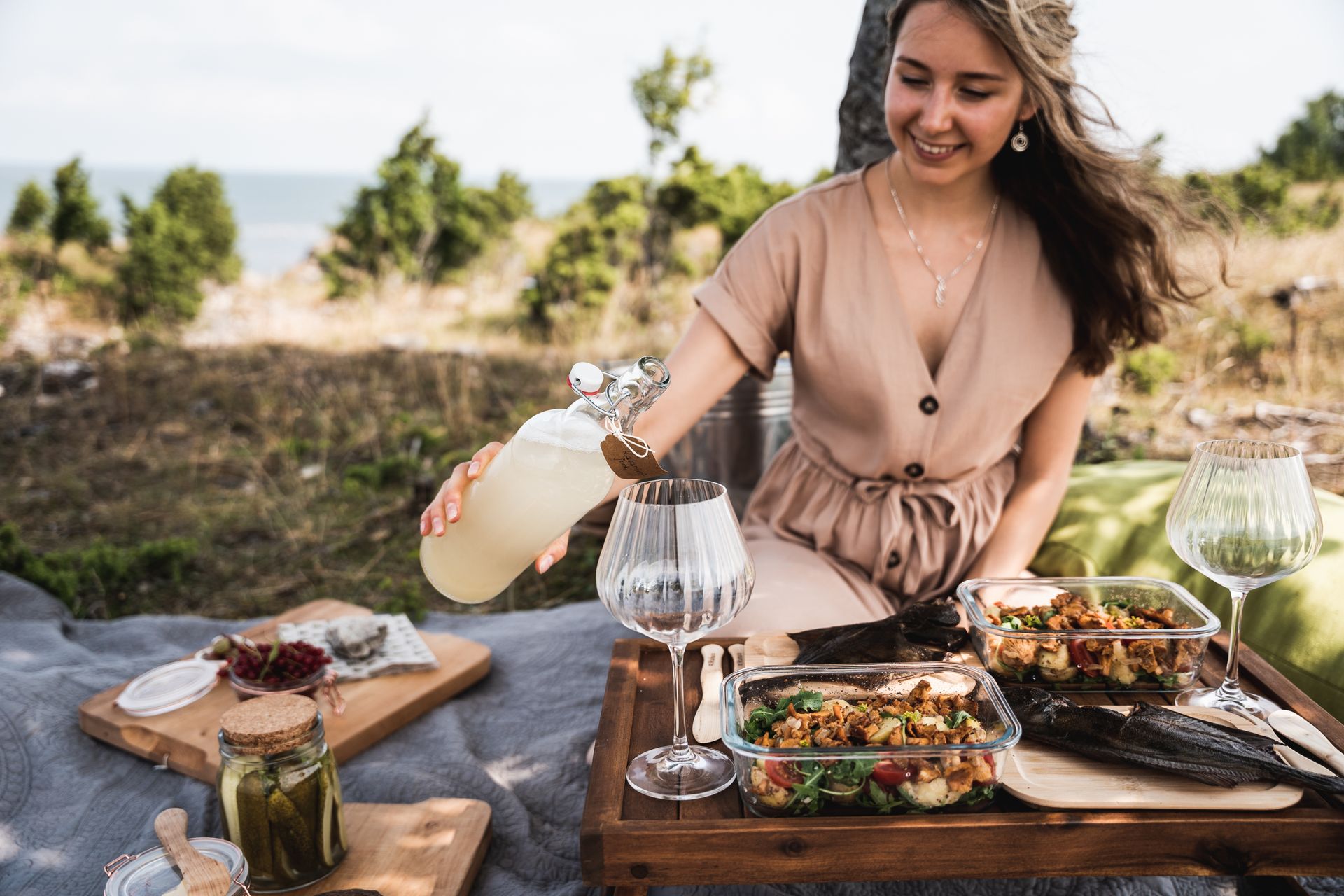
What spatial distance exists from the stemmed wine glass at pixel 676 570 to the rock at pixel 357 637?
4.56 ft

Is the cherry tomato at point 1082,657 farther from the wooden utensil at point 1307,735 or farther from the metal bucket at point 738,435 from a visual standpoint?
the metal bucket at point 738,435

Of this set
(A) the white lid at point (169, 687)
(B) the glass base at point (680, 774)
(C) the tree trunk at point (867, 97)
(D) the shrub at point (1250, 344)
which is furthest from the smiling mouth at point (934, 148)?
(D) the shrub at point (1250, 344)

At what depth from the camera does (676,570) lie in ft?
3.87

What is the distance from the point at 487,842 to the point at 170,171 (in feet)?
46.7

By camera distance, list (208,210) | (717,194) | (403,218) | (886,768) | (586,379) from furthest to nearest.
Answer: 1. (208,210)
2. (403,218)
3. (717,194)
4. (586,379)
5. (886,768)

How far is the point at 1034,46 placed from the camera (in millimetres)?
2004

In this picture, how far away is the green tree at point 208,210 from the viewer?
13.0 meters

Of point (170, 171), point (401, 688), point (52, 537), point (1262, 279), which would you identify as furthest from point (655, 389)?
point (170, 171)

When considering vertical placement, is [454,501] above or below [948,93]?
below

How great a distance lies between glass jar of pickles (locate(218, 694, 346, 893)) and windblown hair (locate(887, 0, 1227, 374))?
1962 millimetres

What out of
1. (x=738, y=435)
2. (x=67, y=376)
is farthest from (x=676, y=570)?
(x=67, y=376)

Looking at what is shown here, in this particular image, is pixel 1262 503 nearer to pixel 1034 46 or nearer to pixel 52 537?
pixel 1034 46

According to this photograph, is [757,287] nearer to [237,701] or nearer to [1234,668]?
[1234,668]

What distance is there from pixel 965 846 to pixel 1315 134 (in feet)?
57.3
